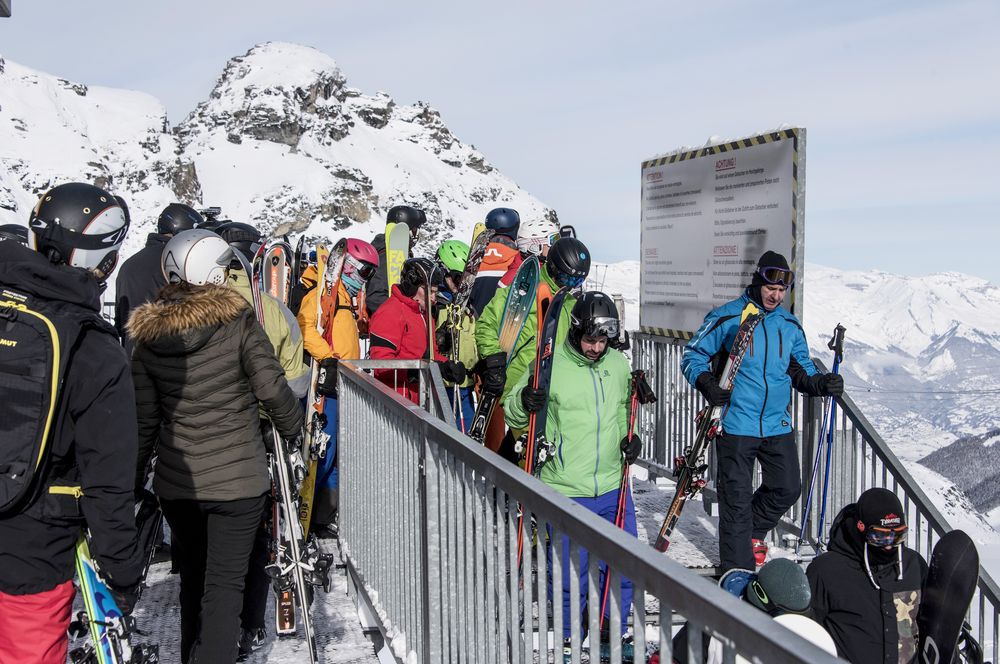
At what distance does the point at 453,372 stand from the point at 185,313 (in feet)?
9.11

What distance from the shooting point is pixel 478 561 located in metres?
2.61

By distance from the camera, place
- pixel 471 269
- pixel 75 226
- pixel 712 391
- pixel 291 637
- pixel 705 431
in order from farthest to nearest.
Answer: pixel 471 269
pixel 705 431
pixel 712 391
pixel 291 637
pixel 75 226

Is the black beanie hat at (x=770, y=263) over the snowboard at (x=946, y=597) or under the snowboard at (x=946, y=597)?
over

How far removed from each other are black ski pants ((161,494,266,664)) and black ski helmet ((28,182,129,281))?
1231mm

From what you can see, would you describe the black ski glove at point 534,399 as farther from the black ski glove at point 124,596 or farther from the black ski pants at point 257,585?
the black ski glove at point 124,596

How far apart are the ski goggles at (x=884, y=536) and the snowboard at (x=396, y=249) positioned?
14.8 ft

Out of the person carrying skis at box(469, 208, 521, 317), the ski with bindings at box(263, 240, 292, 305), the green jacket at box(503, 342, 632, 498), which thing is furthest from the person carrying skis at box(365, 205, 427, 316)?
the green jacket at box(503, 342, 632, 498)

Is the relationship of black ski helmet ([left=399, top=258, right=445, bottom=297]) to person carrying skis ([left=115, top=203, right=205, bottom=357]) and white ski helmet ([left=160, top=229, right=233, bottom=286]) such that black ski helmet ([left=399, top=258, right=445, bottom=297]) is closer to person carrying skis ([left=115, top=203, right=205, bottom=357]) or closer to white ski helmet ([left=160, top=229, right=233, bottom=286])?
person carrying skis ([left=115, top=203, right=205, bottom=357])

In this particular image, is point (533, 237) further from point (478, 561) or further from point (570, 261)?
point (478, 561)

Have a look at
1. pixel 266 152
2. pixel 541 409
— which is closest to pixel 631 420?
pixel 541 409

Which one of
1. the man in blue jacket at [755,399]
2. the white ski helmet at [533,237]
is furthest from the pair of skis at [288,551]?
the white ski helmet at [533,237]

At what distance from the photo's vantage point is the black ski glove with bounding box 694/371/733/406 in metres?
5.01

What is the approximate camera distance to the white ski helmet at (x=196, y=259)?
11.4 feet

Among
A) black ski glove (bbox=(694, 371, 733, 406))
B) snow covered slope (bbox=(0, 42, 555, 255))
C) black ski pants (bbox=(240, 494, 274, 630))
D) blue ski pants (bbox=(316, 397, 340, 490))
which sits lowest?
black ski pants (bbox=(240, 494, 274, 630))
